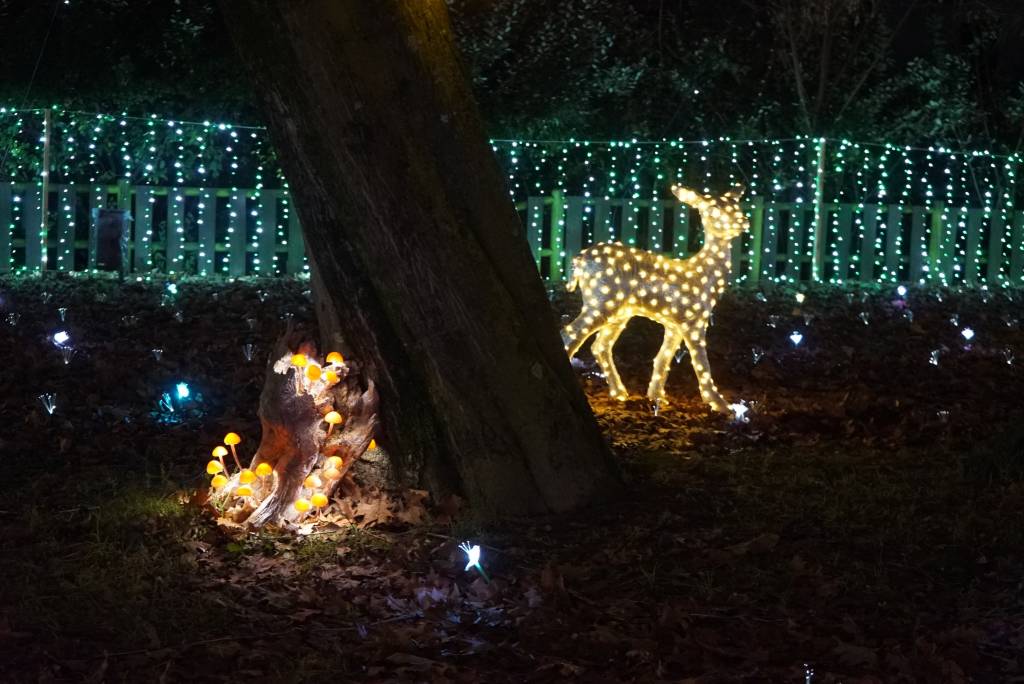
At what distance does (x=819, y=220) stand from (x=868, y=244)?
86cm

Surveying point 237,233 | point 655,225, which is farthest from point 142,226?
point 655,225

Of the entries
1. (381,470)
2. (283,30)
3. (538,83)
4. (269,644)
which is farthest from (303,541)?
(538,83)

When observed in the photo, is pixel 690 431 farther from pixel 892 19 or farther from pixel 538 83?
pixel 892 19

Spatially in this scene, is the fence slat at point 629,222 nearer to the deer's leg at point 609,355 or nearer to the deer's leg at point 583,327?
the deer's leg at point 609,355

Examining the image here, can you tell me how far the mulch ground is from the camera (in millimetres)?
4266

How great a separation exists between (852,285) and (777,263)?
132 centimetres

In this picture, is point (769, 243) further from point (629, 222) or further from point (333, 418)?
point (333, 418)

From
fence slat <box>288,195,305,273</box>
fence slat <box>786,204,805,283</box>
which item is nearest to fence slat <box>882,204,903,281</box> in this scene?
fence slat <box>786,204,805,283</box>

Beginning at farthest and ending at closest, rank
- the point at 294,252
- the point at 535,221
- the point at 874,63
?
the point at 874,63 < the point at 294,252 < the point at 535,221

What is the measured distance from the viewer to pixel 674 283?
26.3ft

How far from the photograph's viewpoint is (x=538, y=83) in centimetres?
1811

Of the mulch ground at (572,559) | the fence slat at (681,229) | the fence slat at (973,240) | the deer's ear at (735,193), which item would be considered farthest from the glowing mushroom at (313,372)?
the fence slat at (973,240)

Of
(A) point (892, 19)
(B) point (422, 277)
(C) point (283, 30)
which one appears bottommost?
(B) point (422, 277)

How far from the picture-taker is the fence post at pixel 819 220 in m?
17.0
